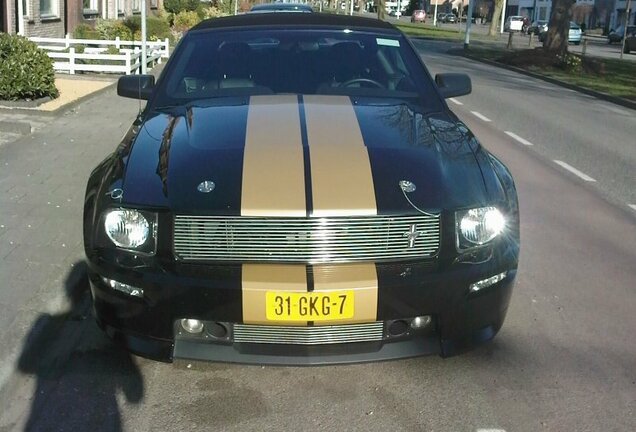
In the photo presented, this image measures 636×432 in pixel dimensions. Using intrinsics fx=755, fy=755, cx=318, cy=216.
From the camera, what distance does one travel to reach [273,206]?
3256 millimetres

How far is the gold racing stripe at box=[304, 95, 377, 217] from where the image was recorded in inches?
129

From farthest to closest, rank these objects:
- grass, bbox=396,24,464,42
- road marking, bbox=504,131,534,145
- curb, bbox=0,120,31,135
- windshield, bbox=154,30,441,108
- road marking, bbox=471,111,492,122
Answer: grass, bbox=396,24,464,42, road marking, bbox=471,111,492,122, road marking, bbox=504,131,534,145, curb, bbox=0,120,31,135, windshield, bbox=154,30,441,108

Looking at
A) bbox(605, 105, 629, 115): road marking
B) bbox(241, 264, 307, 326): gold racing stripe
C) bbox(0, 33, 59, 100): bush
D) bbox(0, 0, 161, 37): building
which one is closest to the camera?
bbox(241, 264, 307, 326): gold racing stripe

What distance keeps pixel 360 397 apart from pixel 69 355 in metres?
1.59

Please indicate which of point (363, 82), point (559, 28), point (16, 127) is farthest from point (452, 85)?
point (559, 28)

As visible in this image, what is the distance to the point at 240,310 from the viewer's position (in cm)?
321

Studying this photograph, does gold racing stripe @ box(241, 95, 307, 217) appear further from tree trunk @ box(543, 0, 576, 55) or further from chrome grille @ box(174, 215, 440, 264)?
tree trunk @ box(543, 0, 576, 55)

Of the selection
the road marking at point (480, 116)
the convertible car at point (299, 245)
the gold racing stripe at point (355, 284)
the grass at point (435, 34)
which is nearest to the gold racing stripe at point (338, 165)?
the convertible car at point (299, 245)

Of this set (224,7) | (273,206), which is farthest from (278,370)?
(224,7)

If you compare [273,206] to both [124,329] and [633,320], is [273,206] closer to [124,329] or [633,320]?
[124,329]

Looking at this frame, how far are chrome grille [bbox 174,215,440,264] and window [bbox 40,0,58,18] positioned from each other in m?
21.3

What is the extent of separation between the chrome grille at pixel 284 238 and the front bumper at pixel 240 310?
8 cm

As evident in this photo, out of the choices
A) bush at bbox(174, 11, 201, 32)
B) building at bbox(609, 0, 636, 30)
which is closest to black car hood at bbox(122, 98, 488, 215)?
bush at bbox(174, 11, 201, 32)

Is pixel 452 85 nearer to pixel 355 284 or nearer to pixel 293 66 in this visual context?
pixel 293 66
